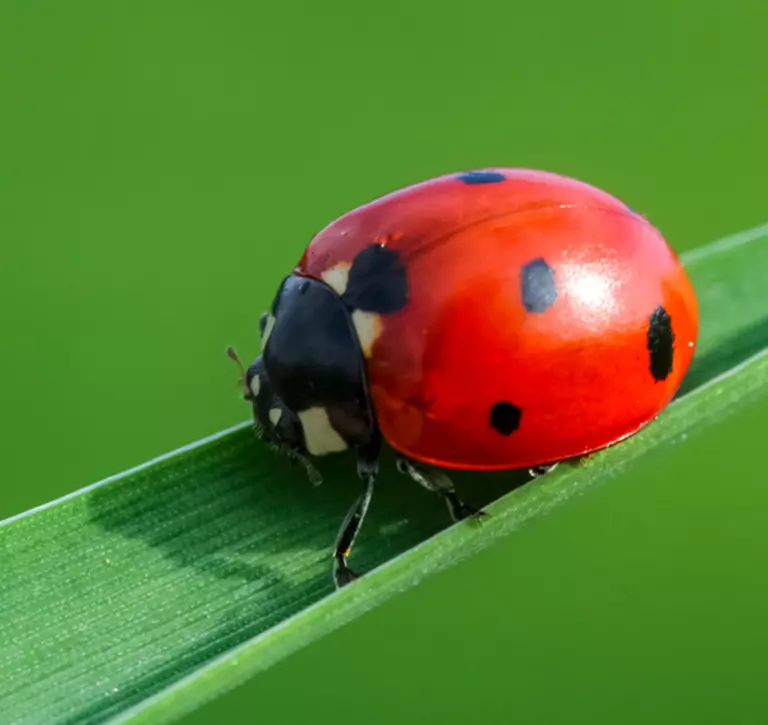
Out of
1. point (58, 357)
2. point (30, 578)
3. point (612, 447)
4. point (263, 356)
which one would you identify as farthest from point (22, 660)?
point (58, 357)

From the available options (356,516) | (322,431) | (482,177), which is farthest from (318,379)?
(482,177)

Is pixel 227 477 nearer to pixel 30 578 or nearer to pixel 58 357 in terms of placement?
pixel 30 578

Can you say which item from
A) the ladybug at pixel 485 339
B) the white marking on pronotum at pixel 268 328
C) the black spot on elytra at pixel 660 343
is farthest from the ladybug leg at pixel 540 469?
the white marking on pronotum at pixel 268 328

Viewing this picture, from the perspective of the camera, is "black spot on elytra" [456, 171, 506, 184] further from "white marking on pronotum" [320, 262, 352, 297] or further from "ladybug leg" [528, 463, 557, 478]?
"ladybug leg" [528, 463, 557, 478]

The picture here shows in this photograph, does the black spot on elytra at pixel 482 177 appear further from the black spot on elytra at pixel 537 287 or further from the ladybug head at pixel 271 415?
the ladybug head at pixel 271 415

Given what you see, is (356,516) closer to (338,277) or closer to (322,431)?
(322,431)

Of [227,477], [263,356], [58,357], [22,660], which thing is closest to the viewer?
[22,660]
